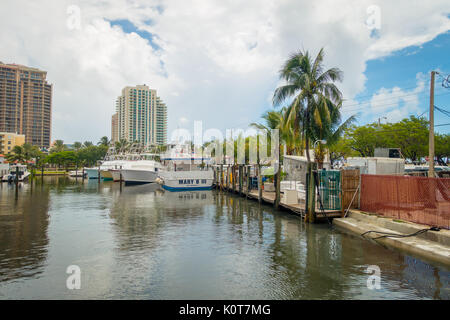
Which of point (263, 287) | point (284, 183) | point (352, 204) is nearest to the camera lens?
point (263, 287)

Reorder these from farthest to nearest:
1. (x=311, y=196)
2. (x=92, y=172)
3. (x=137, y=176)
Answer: (x=92, y=172) < (x=137, y=176) < (x=311, y=196)

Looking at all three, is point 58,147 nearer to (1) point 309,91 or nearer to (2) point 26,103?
(2) point 26,103

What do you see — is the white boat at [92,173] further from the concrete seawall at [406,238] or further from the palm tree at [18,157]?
the concrete seawall at [406,238]

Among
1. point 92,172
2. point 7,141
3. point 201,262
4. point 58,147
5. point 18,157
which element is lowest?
point 201,262

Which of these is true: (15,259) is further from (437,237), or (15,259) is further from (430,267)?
(437,237)

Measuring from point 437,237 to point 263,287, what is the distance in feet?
21.6

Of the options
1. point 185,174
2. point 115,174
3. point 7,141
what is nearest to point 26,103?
point 7,141

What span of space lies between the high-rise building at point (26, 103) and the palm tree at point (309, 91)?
171211 mm

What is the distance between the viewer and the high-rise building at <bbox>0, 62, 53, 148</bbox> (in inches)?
5935

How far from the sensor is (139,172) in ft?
161

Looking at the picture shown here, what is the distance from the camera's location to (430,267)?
8906 millimetres

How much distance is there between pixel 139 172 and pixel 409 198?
140 ft

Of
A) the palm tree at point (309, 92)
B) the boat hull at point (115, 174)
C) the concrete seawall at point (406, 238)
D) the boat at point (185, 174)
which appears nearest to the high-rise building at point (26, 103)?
the boat hull at point (115, 174)
